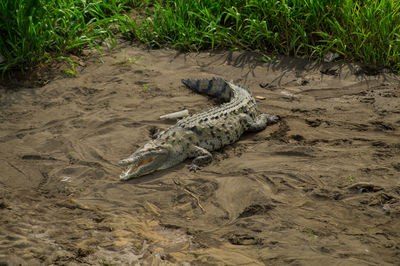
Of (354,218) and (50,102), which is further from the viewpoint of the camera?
(50,102)

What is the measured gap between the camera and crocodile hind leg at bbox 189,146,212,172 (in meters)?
4.75

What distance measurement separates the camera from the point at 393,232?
343 centimetres

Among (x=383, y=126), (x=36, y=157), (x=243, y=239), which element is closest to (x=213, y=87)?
(x=383, y=126)

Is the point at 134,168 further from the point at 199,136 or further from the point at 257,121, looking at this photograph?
the point at 257,121

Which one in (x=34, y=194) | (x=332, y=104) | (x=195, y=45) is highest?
(x=195, y=45)

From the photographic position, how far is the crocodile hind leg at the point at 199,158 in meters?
4.75

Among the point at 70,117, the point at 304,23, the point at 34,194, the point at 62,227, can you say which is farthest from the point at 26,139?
the point at 304,23

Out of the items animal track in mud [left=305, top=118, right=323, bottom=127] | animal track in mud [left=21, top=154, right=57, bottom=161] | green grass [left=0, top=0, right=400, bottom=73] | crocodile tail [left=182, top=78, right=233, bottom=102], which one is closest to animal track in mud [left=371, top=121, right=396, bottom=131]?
animal track in mud [left=305, top=118, right=323, bottom=127]

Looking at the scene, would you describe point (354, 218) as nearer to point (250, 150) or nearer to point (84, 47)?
point (250, 150)

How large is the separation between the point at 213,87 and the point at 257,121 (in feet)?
3.83

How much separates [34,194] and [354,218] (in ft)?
10.2

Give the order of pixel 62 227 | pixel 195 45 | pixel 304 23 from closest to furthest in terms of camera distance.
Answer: pixel 62 227
pixel 304 23
pixel 195 45

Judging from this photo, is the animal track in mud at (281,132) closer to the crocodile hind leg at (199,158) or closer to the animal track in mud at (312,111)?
the animal track in mud at (312,111)

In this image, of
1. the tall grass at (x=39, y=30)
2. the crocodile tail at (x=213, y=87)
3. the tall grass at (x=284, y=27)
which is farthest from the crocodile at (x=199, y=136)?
the tall grass at (x=39, y=30)
